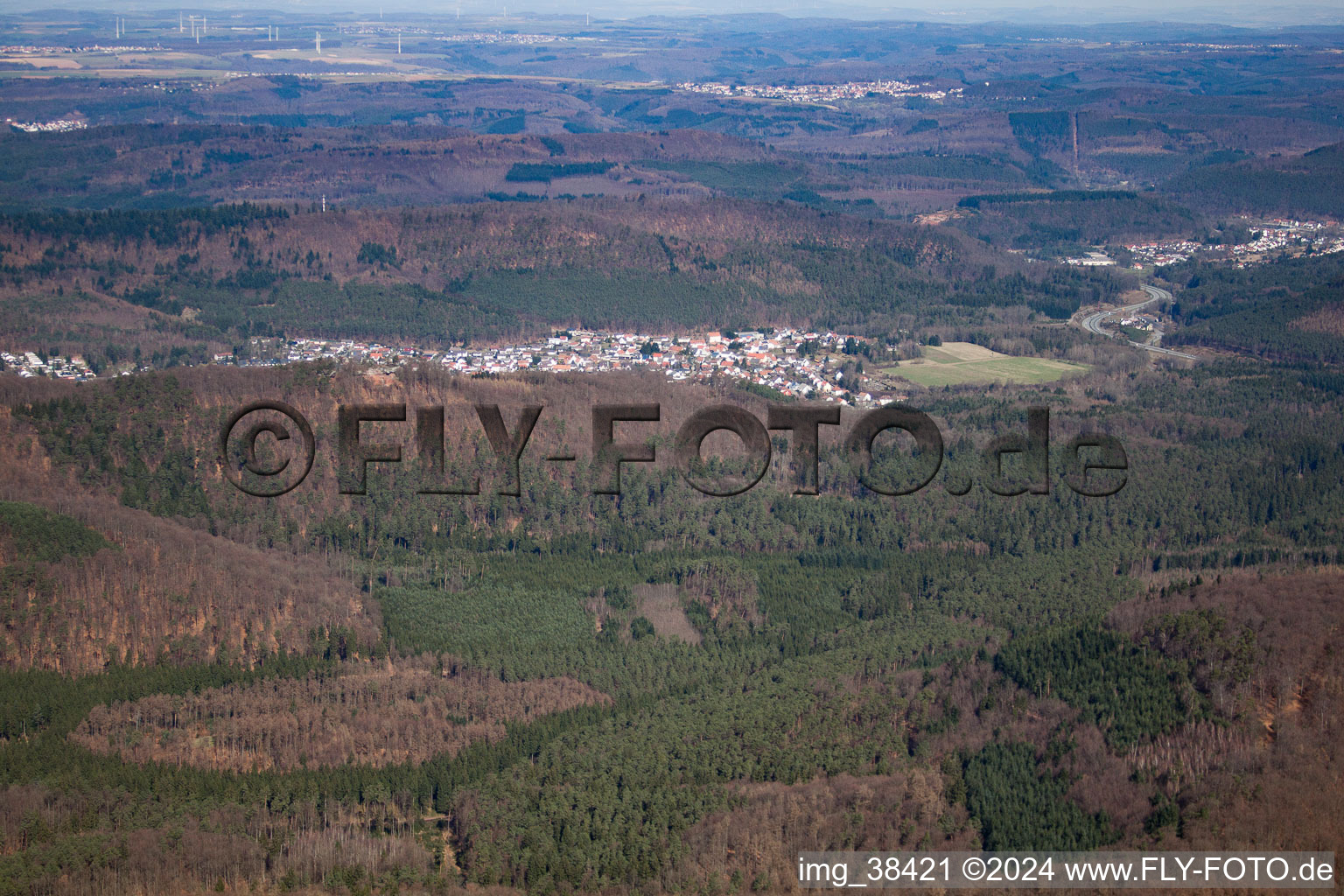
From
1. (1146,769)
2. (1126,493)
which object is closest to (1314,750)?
(1146,769)

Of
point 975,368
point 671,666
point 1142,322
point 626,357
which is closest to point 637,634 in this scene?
point 671,666

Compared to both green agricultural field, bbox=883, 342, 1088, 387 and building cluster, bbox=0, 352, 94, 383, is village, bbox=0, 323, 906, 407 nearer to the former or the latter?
building cluster, bbox=0, 352, 94, 383

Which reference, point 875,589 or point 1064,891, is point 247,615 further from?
point 1064,891

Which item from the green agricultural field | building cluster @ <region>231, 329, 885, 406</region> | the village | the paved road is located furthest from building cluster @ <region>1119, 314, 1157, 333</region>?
building cluster @ <region>231, 329, 885, 406</region>

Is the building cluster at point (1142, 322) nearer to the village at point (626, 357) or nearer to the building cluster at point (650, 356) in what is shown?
the village at point (626, 357)

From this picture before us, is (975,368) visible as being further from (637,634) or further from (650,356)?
(637,634)
